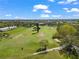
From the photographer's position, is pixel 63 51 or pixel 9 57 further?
pixel 63 51

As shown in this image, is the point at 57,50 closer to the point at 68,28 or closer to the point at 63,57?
the point at 63,57

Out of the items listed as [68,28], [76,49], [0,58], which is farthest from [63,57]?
[68,28]

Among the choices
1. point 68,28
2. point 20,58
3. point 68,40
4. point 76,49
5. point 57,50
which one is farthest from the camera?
point 68,28

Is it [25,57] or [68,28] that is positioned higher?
[68,28]

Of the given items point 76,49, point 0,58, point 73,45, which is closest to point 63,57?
point 76,49

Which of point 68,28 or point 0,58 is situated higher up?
point 68,28

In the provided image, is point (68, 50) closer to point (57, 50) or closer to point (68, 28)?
point (57, 50)

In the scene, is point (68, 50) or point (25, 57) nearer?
point (25, 57)

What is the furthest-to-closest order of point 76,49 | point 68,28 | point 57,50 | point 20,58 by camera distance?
point 68,28, point 57,50, point 76,49, point 20,58

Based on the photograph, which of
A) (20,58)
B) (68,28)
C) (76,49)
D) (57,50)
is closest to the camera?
(20,58)
